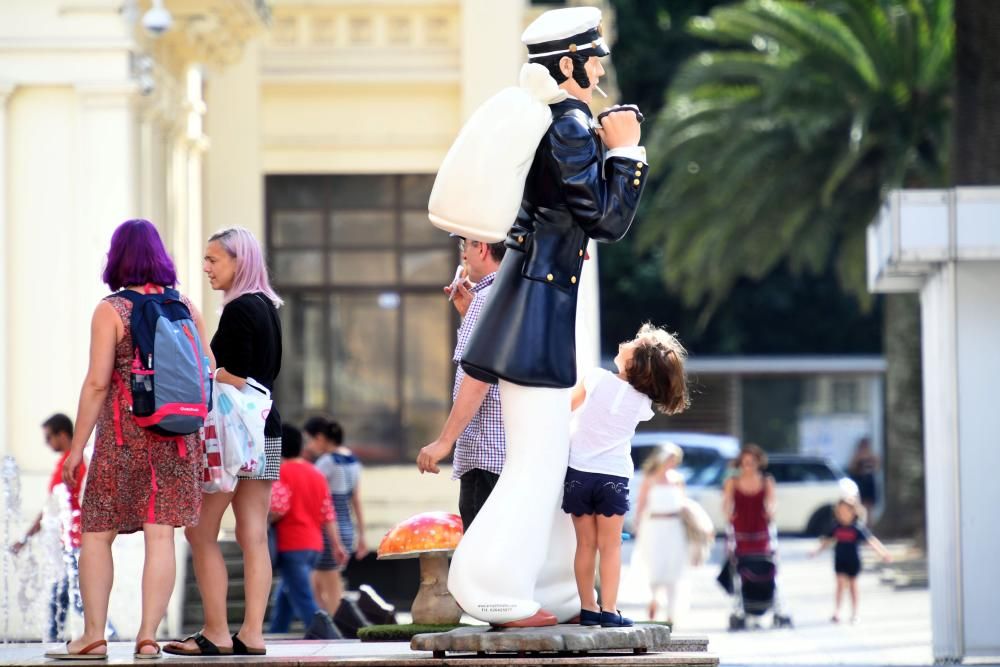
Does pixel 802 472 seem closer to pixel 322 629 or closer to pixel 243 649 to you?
pixel 322 629

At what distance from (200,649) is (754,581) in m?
10.6

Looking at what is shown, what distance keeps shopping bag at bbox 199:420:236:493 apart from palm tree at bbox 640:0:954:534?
18.9 m

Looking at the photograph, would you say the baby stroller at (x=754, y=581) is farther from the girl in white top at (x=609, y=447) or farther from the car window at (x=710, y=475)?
the car window at (x=710, y=475)

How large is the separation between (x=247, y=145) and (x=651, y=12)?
22.2 meters

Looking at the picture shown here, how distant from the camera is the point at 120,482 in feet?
23.1

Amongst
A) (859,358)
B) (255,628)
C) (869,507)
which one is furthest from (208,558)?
(859,358)

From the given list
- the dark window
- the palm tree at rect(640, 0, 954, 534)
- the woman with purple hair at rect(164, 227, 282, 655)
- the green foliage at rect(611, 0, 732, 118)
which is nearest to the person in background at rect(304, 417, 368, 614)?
the dark window

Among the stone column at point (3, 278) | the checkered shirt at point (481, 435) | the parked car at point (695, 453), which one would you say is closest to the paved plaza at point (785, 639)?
the checkered shirt at point (481, 435)

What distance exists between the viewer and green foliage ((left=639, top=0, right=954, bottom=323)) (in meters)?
26.2

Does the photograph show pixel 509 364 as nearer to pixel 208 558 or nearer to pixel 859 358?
pixel 208 558

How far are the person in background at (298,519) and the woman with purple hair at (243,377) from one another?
5.37 meters

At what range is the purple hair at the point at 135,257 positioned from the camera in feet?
23.4

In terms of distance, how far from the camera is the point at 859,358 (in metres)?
40.1

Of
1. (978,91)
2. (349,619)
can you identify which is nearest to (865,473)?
(978,91)
